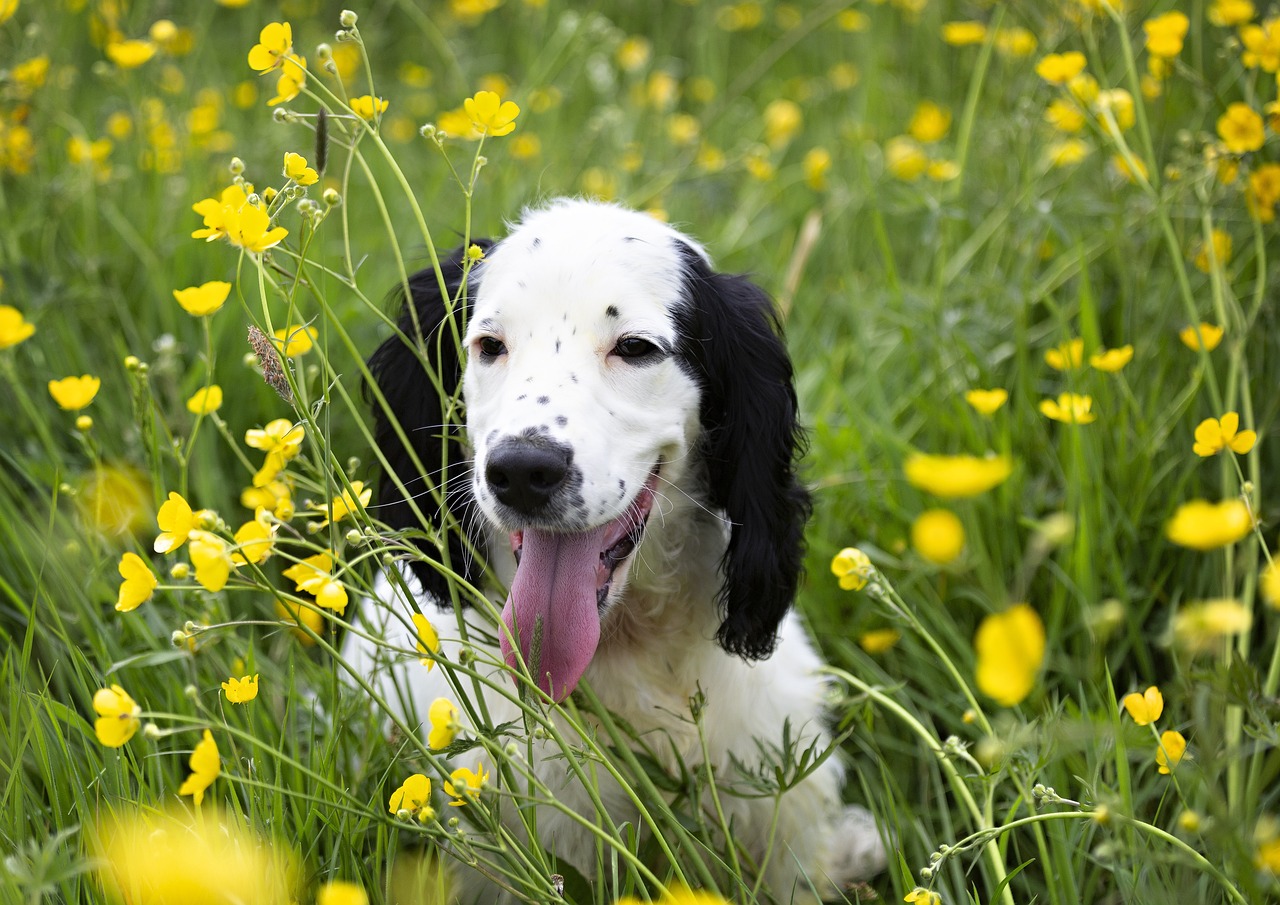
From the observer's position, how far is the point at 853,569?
153 centimetres

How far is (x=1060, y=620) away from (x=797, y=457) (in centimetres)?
84

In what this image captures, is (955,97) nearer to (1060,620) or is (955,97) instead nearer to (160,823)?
(1060,620)

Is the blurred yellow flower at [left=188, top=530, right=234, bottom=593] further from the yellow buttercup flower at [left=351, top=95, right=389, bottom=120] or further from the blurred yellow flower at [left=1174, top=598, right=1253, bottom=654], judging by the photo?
the blurred yellow flower at [left=1174, top=598, right=1253, bottom=654]

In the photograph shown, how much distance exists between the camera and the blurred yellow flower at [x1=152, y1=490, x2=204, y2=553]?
1.44 metres

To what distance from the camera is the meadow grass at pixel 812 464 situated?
1.56 meters

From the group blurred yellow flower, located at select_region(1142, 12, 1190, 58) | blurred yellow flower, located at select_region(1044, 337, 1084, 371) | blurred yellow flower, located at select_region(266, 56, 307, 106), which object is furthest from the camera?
blurred yellow flower, located at select_region(1044, 337, 1084, 371)

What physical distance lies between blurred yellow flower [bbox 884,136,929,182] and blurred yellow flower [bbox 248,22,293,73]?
9.35 ft

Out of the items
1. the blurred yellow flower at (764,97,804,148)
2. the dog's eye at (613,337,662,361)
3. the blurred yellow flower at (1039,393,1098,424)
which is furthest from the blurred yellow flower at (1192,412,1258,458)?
the blurred yellow flower at (764,97,804,148)

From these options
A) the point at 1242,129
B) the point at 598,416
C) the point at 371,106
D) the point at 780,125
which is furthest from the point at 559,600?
the point at 780,125

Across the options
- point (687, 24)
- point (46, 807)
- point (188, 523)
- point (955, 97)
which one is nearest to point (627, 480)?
point (188, 523)

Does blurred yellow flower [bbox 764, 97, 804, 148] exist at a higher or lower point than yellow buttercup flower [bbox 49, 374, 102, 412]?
higher

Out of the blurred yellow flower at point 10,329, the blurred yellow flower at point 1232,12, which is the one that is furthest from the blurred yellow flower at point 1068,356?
the blurred yellow flower at point 10,329

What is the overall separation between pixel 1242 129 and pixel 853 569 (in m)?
1.62

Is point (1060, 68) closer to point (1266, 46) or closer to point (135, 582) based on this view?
point (1266, 46)
